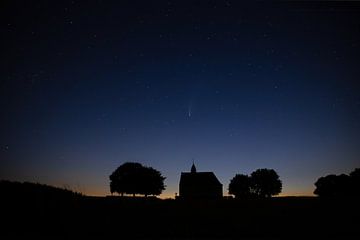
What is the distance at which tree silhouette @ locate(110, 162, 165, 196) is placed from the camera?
66.6m

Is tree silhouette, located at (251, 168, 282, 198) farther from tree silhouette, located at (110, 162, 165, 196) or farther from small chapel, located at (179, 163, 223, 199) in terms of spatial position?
tree silhouette, located at (110, 162, 165, 196)

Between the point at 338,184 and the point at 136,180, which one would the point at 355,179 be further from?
the point at 136,180

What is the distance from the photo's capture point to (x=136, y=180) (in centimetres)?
6712

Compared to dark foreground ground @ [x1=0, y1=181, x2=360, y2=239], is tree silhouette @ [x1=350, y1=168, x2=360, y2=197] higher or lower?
higher

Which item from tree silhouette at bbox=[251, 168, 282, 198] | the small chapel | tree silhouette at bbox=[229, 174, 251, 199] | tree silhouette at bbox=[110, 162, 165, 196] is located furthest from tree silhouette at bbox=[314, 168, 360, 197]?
tree silhouette at bbox=[110, 162, 165, 196]

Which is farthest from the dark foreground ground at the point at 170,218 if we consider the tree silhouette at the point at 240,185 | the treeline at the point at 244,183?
the tree silhouette at the point at 240,185

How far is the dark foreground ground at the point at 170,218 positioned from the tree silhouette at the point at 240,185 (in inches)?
3344

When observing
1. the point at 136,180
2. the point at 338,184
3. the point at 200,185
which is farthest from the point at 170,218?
the point at 338,184

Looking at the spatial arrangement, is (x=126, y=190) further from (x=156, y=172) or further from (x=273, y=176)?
(x=273, y=176)

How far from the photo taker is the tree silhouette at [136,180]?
219ft

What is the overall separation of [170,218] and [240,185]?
91420 millimetres

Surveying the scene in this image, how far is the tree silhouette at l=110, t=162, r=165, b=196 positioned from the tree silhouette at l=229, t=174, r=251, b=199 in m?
39.1

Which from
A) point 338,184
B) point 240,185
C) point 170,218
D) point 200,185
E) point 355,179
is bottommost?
point 170,218

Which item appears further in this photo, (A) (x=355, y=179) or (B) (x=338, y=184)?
(B) (x=338, y=184)
